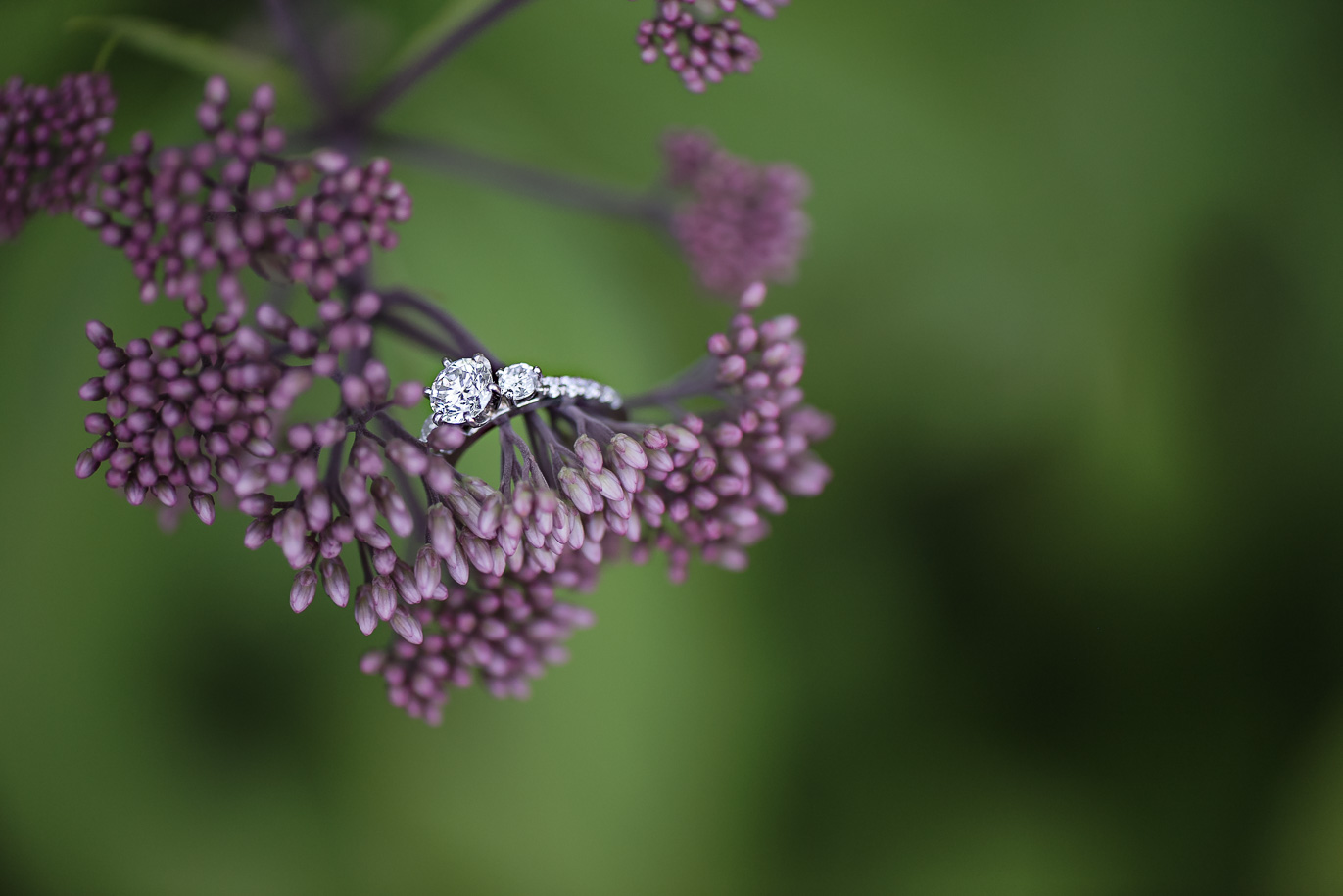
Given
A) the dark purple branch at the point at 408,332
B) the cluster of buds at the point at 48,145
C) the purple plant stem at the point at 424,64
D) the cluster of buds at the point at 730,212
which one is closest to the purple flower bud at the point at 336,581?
the dark purple branch at the point at 408,332

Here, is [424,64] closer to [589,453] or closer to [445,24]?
[445,24]

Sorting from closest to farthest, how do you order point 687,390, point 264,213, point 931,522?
point 264,213 < point 687,390 < point 931,522

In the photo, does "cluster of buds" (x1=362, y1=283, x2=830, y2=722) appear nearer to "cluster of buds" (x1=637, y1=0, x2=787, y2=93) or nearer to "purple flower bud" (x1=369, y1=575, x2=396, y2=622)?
"purple flower bud" (x1=369, y1=575, x2=396, y2=622)

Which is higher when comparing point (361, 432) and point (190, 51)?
point (190, 51)

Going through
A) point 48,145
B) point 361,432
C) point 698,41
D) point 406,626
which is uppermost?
point 698,41

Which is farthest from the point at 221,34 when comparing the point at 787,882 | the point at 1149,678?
the point at 1149,678

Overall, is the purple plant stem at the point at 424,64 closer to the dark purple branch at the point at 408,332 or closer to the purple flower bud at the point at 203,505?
the dark purple branch at the point at 408,332

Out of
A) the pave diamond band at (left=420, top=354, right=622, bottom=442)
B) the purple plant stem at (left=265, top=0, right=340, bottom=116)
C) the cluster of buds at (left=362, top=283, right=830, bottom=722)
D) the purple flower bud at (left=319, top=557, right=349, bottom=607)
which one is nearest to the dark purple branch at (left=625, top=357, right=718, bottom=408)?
the cluster of buds at (left=362, top=283, right=830, bottom=722)

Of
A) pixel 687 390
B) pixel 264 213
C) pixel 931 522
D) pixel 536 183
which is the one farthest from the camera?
pixel 931 522

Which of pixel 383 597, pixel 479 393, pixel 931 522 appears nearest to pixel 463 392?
pixel 479 393
